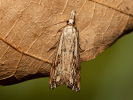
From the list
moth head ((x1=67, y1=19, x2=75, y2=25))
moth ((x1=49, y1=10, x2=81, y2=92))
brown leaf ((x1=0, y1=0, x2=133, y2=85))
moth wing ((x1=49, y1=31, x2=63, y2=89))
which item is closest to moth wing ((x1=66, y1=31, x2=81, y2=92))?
moth ((x1=49, y1=10, x2=81, y2=92))

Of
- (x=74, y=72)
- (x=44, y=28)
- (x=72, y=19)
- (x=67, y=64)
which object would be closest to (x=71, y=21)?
(x=72, y=19)

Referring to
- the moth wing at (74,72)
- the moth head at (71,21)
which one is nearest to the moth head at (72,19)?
the moth head at (71,21)

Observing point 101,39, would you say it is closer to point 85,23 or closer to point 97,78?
point 85,23

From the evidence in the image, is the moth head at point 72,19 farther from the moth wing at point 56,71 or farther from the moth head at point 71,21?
the moth wing at point 56,71

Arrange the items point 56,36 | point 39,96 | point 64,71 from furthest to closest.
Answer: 1. point 39,96
2. point 64,71
3. point 56,36

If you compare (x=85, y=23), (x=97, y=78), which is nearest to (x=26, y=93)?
(x=97, y=78)

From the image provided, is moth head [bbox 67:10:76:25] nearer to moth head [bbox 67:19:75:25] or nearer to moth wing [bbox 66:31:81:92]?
moth head [bbox 67:19:75:25]
